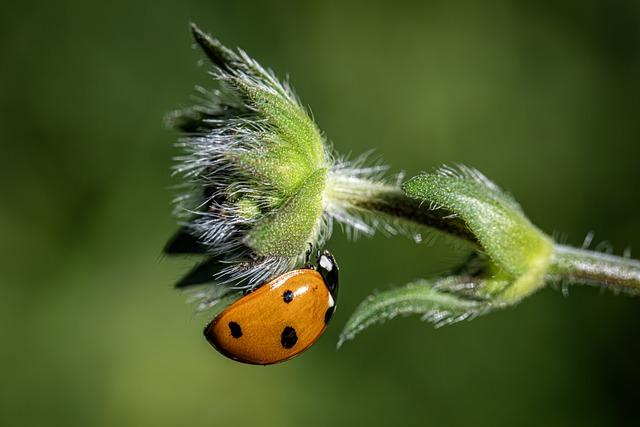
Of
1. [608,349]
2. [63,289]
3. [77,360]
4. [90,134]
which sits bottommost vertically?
[77,360]

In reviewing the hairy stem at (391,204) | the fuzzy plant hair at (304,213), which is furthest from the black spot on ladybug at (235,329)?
the hairy stem at (391,204)

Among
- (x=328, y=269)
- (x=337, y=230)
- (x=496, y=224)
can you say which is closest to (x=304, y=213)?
(x=328, y=269)

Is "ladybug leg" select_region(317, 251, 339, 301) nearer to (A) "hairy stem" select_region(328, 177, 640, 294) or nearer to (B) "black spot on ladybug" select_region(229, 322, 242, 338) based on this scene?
(A) "hairy stem" select_region(328, 177, 640, 294)

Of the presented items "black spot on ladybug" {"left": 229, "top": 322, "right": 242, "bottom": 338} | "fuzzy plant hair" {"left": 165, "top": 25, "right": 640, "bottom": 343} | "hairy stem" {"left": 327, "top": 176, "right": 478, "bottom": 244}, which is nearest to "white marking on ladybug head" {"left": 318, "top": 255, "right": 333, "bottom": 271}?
"fuzzy plant hair" {"left": 165, "top": 25, "right": 640, "bottom": 343}

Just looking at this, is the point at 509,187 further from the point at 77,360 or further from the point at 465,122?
the point at 77,360

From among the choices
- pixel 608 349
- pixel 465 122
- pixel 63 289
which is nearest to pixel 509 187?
pixel 465 122

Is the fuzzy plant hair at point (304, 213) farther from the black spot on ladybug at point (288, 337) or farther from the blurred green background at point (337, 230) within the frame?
the blurred green background at point (337, 230)

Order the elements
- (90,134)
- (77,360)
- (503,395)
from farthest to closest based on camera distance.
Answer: (90,134) < (77,360) < (503,395)

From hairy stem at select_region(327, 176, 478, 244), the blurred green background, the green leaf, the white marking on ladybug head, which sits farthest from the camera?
the blurred green background
